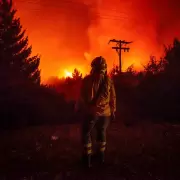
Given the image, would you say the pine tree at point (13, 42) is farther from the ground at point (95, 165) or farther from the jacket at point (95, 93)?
the jacket at point (95, 93)

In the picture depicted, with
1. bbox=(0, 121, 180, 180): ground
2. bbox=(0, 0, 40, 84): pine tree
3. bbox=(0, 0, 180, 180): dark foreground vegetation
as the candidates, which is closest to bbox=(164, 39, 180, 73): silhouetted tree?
bbox=(0, 0, 180, 180): dark foreground vegetation

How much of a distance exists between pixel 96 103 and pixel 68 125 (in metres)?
6.26

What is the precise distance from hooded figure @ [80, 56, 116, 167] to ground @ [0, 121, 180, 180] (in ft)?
1.47

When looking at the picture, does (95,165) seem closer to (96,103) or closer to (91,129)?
(91,129)

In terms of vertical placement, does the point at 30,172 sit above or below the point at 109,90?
below

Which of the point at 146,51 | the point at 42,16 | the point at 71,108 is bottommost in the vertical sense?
the point at 71,108

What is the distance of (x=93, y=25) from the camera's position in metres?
34.3

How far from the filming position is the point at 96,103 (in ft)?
13.7

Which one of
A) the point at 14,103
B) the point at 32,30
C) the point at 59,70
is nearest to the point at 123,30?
the point at 59,70

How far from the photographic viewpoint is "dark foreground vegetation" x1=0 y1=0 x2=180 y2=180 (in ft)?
13.5

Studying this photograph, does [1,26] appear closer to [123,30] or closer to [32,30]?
[32,30]

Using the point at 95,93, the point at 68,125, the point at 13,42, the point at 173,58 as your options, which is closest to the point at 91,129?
the point at 95,93

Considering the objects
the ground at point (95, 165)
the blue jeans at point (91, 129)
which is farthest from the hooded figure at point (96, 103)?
the ground at point (95, 165)

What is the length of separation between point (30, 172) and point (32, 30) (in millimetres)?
29169
